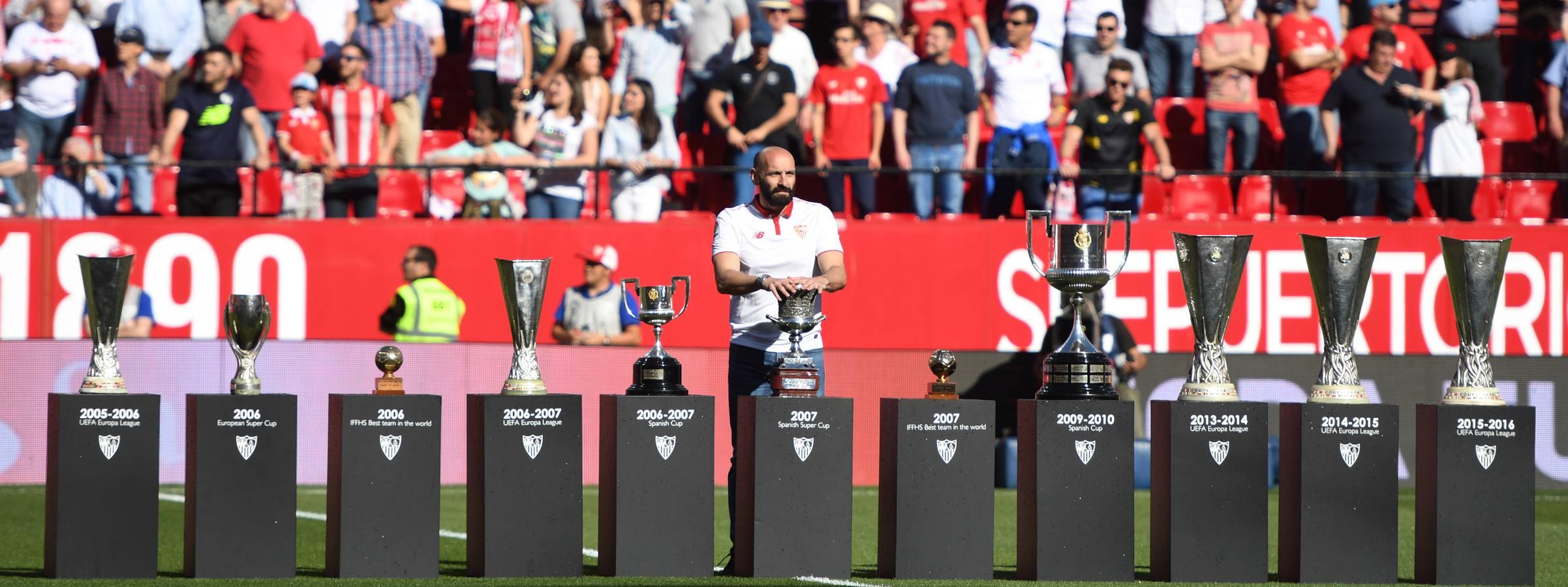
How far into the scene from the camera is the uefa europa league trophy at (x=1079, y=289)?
24.6 ft

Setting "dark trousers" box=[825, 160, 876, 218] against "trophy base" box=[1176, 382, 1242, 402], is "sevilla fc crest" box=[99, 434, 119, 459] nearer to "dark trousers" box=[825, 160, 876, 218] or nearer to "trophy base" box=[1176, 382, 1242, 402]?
"trophy base" box=[1176, 382, 1242, 402]

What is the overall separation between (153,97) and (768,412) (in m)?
9.70

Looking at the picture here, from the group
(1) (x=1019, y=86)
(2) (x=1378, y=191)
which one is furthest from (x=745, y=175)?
(2) (x=1378, y=191)

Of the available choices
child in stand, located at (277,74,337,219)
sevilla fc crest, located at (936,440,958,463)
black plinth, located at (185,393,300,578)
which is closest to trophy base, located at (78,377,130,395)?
black plinth, located at (185,393,300,578)

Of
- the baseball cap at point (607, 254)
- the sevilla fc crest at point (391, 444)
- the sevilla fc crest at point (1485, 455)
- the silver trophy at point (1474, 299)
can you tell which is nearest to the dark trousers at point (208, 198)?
the baseball cap at point (607, 254)

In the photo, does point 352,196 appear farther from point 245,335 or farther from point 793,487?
point 793,487

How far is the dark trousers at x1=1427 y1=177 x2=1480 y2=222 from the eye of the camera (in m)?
15.7

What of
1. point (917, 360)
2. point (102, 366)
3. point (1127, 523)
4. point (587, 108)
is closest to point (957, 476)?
point (1127, 523)

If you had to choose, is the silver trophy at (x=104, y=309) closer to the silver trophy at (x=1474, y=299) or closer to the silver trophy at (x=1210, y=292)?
the silver trophy at (x=1210, y=292)

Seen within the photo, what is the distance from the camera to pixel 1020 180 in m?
15.7

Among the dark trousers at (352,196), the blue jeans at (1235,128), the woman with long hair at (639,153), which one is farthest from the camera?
the blue jeans at (1235,128)

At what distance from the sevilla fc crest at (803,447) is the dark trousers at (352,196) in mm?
8643

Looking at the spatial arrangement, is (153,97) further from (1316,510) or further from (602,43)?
(1316,510)

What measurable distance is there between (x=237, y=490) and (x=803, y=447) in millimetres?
2223
